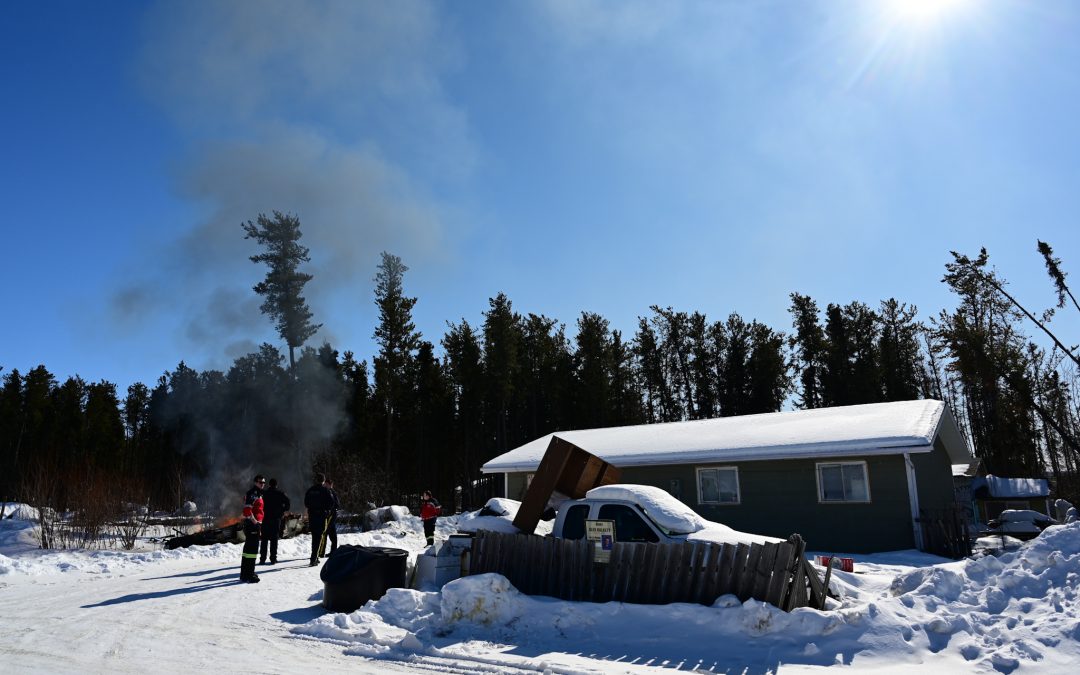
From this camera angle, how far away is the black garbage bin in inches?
375

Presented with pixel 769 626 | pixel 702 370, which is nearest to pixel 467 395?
pixel 702 370

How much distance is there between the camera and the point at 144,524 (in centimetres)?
1850

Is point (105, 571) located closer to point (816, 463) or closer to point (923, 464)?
point (816, 463)

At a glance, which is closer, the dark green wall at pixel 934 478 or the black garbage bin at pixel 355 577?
the black garbage bin at pixel 355 577

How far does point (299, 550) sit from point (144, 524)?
185 inches

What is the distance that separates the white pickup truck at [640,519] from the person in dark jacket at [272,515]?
6991 millimetres

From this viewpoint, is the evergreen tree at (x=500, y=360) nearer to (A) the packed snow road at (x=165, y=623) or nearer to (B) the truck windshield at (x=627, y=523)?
(A) the packed snow road at (x=165, y=623)

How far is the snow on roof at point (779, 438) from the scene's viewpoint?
1609cm

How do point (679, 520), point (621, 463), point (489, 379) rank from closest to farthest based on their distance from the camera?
1. point (679, 520)
2. point (621, 463)
3. point (489, 379)

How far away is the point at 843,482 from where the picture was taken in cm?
1681

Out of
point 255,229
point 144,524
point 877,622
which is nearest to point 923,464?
point 877,622

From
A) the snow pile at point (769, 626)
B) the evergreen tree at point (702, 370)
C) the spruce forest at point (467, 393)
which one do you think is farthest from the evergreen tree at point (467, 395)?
the snow pile at point (769, 626)

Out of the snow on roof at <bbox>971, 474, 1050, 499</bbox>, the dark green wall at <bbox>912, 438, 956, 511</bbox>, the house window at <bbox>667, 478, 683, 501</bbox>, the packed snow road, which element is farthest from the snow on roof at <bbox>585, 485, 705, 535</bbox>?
the snow on roof at <bbox>971, 474, 1050, 499</bbox>

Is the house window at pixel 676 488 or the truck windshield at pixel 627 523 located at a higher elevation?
the house window at pixel 676 488
